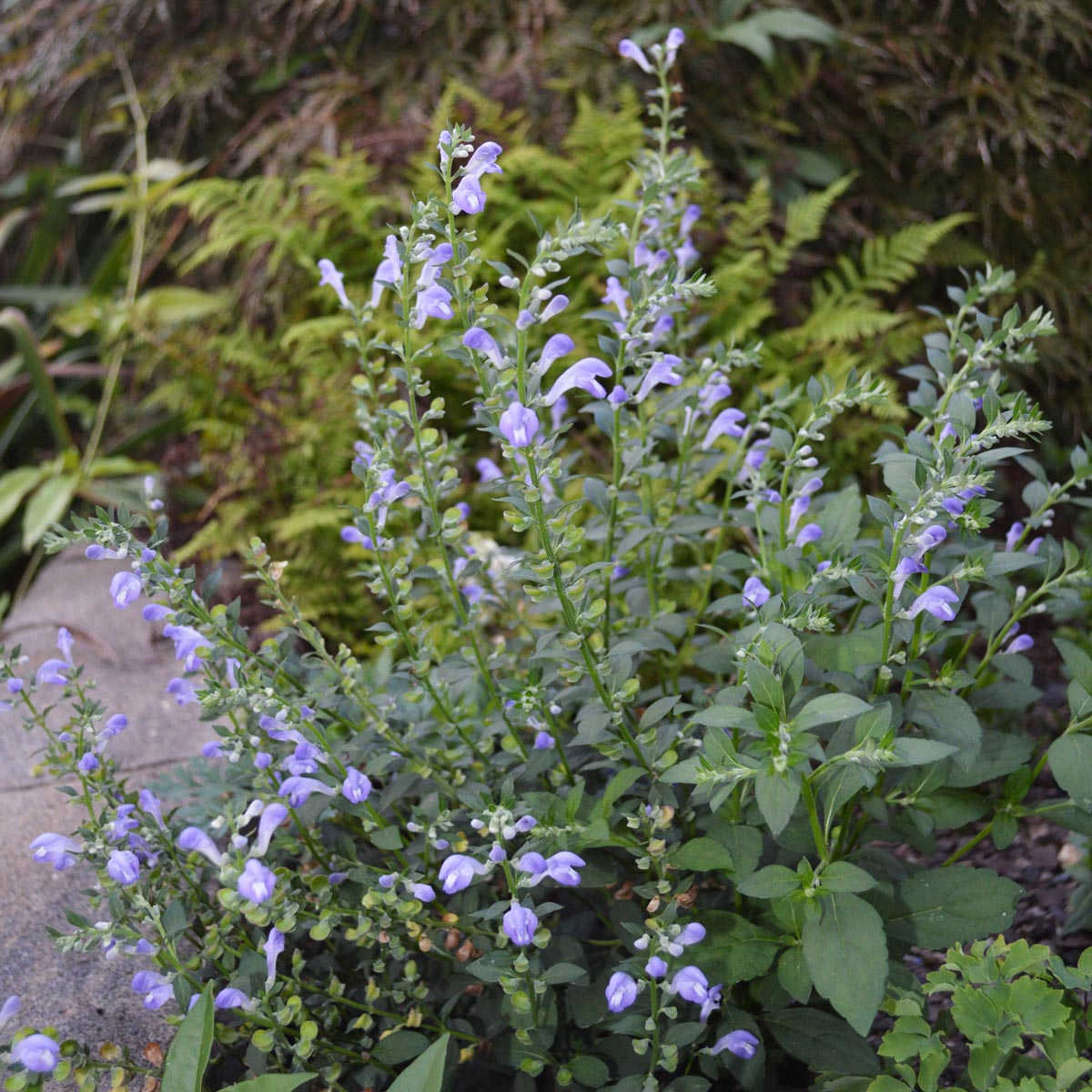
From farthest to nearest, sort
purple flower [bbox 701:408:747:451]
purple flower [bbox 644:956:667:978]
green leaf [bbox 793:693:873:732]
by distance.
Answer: purple flower [bbox 701:408:747:451], purple flower [bbox 644:956:667:978], green leaf [bbox 793:693:873:732]

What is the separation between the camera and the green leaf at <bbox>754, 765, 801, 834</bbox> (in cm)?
103

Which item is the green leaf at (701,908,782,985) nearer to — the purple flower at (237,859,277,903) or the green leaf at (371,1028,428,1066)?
the green leaf at (371,1028,428,1066)

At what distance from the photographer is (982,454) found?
120 cm

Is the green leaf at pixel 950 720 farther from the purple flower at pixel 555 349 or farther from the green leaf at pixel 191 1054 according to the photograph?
the green leaf at pixel 191 1054

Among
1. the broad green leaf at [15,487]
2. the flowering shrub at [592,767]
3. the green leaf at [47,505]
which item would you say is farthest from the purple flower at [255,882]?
the broad green leaf at [15,487]

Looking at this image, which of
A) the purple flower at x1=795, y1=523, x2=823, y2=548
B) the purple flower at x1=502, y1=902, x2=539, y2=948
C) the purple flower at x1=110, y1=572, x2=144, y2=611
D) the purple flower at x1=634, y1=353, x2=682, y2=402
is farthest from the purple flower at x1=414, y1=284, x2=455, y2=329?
the purple flower at x1=502, y1=902, x2=539, y2=948

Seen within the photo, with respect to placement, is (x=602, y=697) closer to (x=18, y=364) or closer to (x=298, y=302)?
(x=298, y=302)

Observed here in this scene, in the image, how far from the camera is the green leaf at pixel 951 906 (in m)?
1.27

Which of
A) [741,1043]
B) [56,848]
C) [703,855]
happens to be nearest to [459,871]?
[703,855]

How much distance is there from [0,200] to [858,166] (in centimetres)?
354

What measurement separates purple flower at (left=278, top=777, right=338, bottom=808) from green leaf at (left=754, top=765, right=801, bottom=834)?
0.54 metres

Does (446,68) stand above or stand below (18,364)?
above

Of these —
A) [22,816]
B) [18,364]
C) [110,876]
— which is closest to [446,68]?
[18,364]

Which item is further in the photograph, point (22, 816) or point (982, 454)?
point (22, 816)
